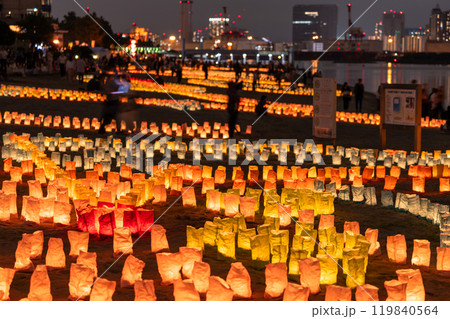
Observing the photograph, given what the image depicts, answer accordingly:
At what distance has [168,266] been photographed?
6.57 m

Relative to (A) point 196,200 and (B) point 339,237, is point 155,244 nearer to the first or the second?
(B) point 339,237

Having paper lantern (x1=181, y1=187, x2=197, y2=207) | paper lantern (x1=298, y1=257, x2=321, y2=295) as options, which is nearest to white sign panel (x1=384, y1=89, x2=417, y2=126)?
paper lantern (x1=181, y1=187, x2=197, y2=207)

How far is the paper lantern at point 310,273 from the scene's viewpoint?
6285mm

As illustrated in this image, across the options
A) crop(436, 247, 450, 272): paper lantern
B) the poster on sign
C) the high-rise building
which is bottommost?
crop(436, 247, 450, 272): paper lantern

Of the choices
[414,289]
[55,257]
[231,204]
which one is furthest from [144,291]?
[231,204]

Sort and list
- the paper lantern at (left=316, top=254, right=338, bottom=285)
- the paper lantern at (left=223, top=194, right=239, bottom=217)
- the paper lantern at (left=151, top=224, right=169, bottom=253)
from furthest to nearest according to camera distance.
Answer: the paper lantern at (left=223, top=194, right=239, bottom=217), the paper lantern at (left=151, top=224, right=169, bottom=253), the paper lantern at (left=316, top=254, right=338, bottom=285)

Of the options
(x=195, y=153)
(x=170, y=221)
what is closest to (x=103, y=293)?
(x=170, y=221)

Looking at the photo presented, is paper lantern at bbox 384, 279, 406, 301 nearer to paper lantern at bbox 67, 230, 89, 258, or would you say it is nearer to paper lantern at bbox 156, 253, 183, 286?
paper lantern at bbox 156, 253, 183, 286

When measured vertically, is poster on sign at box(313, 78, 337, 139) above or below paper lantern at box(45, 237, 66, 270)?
above

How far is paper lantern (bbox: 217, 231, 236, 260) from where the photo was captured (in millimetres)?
7305

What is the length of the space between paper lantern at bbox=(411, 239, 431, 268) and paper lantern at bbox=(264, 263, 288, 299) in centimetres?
185

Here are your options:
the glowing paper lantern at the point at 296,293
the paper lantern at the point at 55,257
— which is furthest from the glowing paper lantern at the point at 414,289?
the paper lantern at the point at 55,257

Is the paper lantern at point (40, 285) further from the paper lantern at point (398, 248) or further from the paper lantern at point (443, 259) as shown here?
the paper lantern at point (443, 259)

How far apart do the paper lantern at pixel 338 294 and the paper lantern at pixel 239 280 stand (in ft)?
2.77
